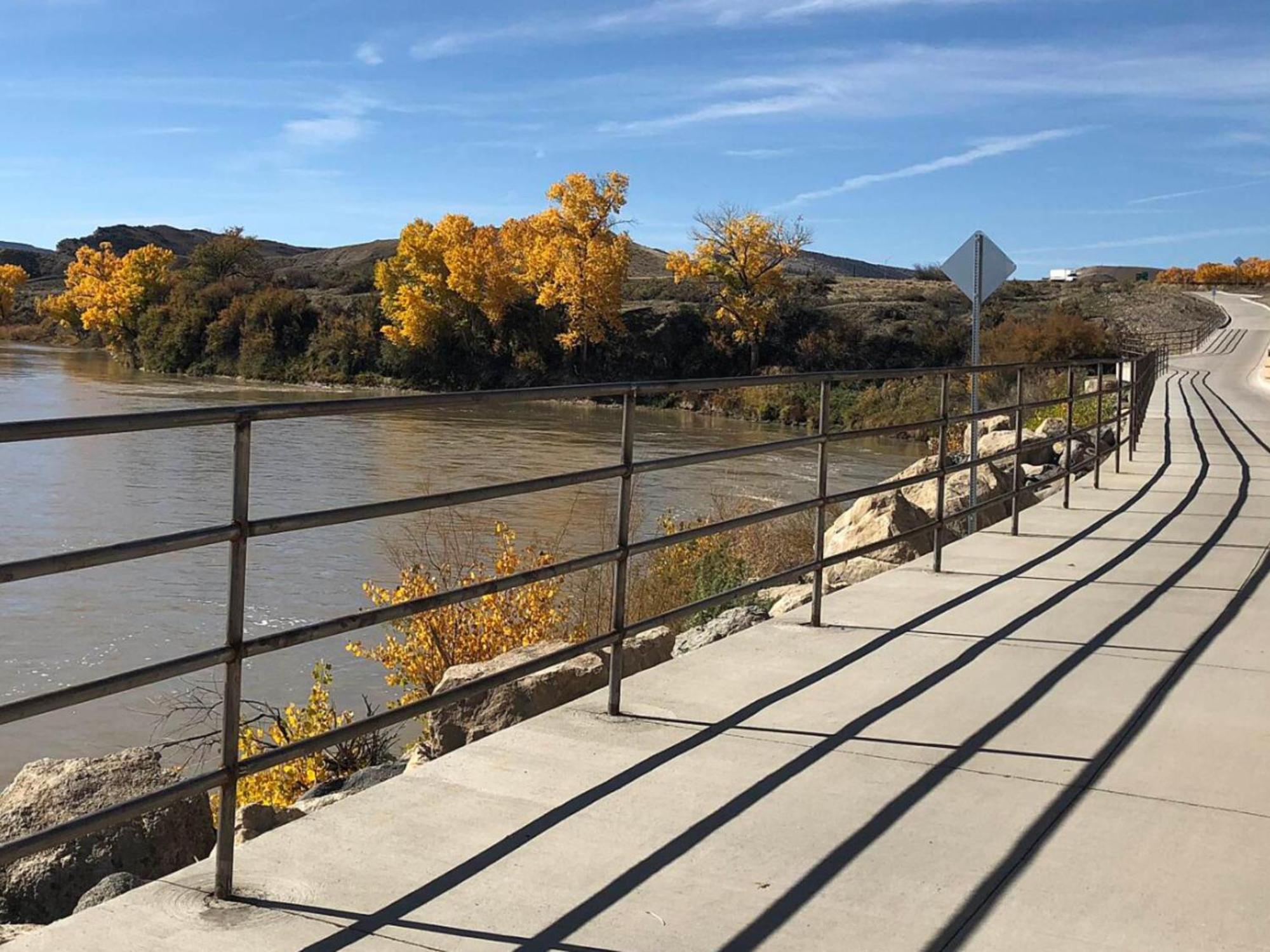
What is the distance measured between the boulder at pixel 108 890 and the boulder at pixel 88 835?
0.40m

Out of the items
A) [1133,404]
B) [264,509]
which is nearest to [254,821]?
[1133,404]

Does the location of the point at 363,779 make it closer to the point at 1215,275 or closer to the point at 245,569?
the point at 245,569

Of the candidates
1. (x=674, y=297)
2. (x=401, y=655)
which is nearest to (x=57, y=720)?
(x=401, y=655)

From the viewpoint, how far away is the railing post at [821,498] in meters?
6.24

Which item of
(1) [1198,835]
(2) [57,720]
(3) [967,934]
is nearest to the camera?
(3) [967,934]

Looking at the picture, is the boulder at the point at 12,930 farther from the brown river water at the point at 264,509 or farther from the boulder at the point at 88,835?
the brown river water at the point at 264,509

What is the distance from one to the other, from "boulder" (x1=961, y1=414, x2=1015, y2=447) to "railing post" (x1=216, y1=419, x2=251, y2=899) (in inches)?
702

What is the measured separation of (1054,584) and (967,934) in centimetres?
498

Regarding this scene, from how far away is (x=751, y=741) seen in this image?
4.79m

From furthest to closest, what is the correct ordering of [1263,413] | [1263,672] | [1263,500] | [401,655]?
[1263,413]
[1263,500]
[401,655]
[1263,672]

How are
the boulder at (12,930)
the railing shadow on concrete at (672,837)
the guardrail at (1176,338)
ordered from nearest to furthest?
the railing shadow on concrete at (672,837)
the boulder at (12,930)
the guardrail at (1176,338)

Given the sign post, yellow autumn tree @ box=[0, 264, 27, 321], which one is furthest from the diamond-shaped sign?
yellow autumn tree @ box=[0, 264, 27, 321]

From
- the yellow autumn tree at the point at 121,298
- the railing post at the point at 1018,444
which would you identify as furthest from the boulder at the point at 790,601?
the yellow autumn tree at the point at 121,298

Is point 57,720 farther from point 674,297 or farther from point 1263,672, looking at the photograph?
point 674,297
